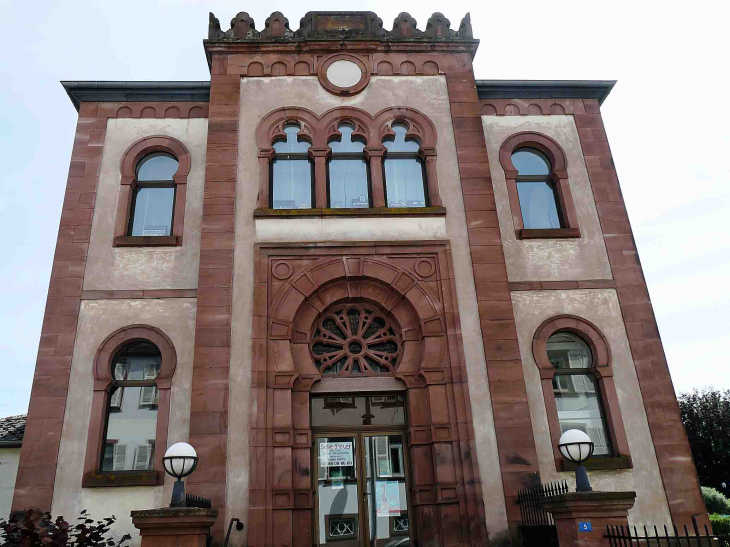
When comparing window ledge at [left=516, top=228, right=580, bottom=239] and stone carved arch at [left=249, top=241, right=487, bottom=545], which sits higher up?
window ledge at [left=516, top=228, right=580, bottom=239]

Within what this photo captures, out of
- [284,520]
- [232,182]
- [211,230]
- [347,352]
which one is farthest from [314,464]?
[232,182]

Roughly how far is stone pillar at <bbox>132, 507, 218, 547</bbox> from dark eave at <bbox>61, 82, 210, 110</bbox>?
9.41m

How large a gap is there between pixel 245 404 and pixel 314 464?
165 centimetres

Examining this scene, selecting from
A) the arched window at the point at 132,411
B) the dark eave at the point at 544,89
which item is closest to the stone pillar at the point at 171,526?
the arched window at the point at 132,411

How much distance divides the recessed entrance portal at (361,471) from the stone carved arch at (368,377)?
304 millimetres

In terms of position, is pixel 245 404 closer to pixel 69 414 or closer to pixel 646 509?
pixel 69 414

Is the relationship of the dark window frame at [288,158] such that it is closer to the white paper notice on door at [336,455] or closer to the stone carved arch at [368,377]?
the stone carved arch at [368,377]

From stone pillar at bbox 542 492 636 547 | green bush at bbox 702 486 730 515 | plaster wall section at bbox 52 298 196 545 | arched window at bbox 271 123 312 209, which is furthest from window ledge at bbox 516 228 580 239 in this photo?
green bush at bbox 702 486 730 515

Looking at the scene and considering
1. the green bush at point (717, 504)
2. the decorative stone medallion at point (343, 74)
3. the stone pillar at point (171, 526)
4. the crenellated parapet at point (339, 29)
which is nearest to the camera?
the stone pillar at point (171, 526)

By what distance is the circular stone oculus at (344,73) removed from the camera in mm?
14039

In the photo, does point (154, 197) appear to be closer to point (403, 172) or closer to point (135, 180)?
point (135, 180)

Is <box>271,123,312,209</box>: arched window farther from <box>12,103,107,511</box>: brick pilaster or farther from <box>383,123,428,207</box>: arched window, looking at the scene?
<box>12,103,107,511</box>: brick pilaster

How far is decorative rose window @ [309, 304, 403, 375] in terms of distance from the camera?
11.6 metres

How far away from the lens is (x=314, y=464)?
36.4 ft
